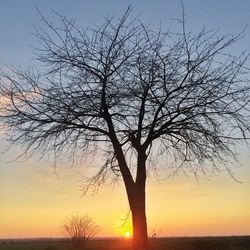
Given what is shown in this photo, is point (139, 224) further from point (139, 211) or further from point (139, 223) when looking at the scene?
point (139, 211)

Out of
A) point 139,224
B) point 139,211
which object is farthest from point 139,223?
point 139,211

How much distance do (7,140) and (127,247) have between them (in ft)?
42.5

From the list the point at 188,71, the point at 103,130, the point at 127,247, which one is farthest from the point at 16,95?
the point at 127,247

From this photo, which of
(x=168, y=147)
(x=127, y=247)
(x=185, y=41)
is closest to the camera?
(x=185, y=41)

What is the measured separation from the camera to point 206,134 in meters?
15.7

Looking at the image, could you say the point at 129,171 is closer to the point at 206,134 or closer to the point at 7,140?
the point at 206,134

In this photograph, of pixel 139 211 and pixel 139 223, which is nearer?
pixel 139 223

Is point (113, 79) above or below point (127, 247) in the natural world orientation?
above

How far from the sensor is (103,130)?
16.1 m

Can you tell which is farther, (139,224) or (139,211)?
(139,211)

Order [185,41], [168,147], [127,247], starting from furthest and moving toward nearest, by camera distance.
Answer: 1. [127,247]
2. [168,147]
3. [185,41]

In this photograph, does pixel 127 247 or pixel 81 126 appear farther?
pixel 127 247

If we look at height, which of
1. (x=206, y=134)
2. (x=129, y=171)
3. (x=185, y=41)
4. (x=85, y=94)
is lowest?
(x=129, y=171)

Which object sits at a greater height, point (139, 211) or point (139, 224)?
point (139, 211)
